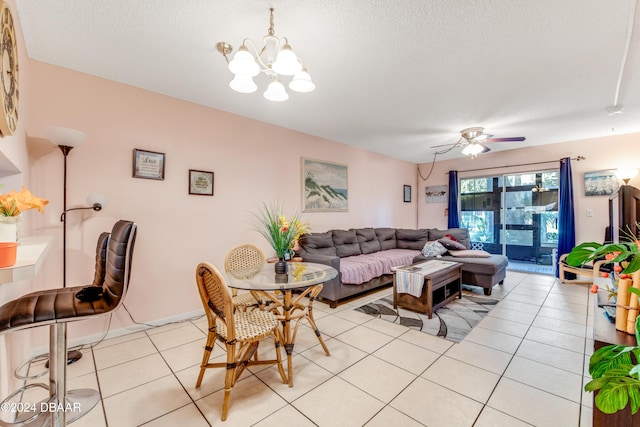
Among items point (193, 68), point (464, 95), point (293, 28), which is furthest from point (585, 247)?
point (193, 68)

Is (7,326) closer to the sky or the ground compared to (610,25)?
closer to the ground

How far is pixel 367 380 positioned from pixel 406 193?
17.7ft

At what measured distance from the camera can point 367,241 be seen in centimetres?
508

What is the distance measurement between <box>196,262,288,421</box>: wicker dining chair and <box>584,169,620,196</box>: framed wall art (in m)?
5.98

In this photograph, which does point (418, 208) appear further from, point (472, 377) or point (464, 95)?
point (472, 377)

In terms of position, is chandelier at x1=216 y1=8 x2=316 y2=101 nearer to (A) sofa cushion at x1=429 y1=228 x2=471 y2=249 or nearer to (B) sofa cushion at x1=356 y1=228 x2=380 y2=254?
(B) sofa cushion at x1=356 y1=228 x2=380 y2=254

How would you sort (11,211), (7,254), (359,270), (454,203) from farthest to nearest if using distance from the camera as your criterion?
(454,203) < (359,270) < (11,211) < (7,254)

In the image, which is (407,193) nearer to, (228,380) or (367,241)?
(367,241)

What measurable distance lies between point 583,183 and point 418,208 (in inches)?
123

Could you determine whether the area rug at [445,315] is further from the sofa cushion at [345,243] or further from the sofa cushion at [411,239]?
the sofa cushion at [411,239]

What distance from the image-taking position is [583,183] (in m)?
4.86

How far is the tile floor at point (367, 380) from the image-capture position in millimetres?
1619

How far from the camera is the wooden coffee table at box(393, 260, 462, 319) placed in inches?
124

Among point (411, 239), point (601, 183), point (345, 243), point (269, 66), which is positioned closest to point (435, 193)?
point (411, 239)
